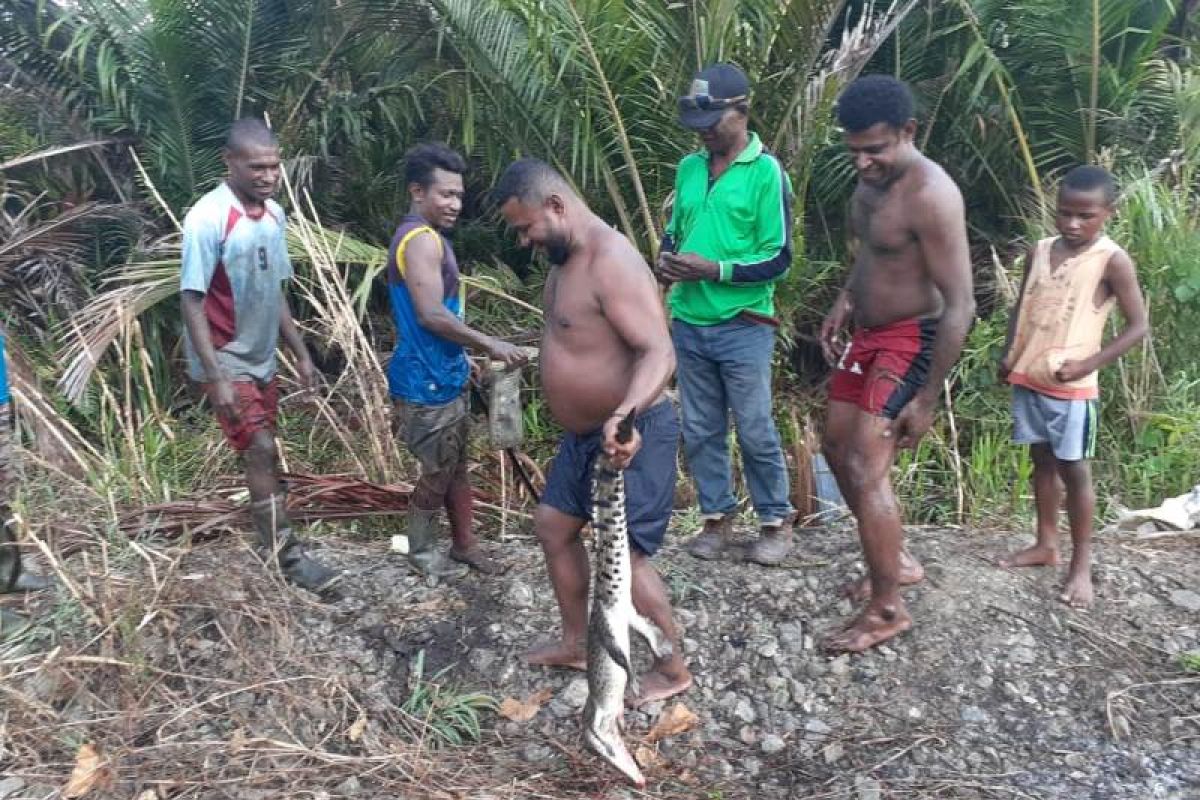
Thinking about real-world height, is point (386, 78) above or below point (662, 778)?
above

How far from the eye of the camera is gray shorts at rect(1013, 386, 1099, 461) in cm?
386

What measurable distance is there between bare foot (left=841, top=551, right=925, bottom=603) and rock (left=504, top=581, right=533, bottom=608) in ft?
4.02

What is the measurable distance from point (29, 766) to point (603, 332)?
219 cm

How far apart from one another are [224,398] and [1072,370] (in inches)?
119

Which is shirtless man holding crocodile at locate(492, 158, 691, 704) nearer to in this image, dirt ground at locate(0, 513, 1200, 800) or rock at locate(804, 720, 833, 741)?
dirt ground at locate(0, 513, 1200, 800)

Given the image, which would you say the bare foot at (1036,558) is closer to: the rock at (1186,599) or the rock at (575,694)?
the rock at (1186,599)

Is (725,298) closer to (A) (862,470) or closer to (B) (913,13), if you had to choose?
(A) (862,470)

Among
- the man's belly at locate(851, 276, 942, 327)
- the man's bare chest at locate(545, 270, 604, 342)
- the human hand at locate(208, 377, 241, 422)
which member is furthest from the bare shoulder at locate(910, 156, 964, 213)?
the human hand at locate(208, 377, 241, 422)

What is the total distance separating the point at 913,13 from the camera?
677cm

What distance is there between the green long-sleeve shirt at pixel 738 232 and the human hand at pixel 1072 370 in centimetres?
107

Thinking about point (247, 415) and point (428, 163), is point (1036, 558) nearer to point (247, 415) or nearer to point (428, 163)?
point (428, 163)

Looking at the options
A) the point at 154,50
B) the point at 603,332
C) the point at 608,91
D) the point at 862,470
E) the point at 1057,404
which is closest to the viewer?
the point at 603,332

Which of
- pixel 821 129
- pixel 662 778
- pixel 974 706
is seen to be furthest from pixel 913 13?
pixel 662 778

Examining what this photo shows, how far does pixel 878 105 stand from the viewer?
334 centimetres
